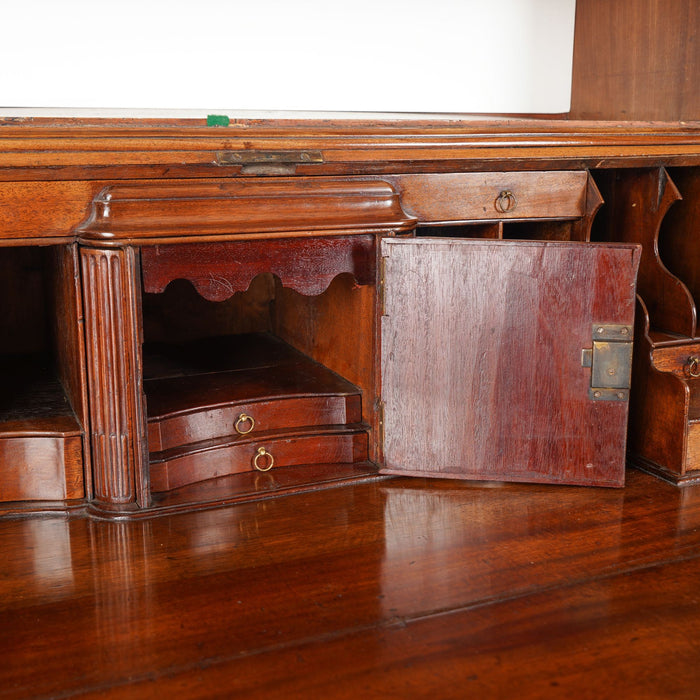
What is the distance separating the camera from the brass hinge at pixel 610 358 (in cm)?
225

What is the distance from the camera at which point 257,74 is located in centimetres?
303

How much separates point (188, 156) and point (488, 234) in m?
0.92

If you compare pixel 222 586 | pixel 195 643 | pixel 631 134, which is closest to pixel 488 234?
pixel 631 134

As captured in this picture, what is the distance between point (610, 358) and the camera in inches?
89.0

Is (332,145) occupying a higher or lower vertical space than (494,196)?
higher

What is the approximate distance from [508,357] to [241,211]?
2.57 feet

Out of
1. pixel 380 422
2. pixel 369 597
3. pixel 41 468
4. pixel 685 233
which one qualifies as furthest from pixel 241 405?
pixel 685 233

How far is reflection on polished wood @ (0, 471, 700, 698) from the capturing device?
1.51m

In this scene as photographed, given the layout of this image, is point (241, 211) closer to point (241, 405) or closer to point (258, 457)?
point (241, 405)

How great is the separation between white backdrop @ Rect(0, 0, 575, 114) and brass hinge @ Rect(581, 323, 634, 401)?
1356mm

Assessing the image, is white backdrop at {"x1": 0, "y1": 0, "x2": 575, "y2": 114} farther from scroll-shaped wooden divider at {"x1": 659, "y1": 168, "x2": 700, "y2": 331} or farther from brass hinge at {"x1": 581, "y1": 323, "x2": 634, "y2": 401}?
brass hinge at {"x1": 581, "y1": 323, "x2": 634, "y2": 401}

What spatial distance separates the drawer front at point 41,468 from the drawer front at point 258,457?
0.63 ft

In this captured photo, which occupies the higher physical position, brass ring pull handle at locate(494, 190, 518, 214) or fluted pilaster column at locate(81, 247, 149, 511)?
brass ring pull handle at locate(494, 190, 518, 214)

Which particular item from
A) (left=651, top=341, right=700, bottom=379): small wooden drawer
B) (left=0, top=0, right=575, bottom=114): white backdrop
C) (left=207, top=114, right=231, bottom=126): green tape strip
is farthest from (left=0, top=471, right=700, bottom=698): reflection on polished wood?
(left=0, top=0, right=575, bottom=114): white backdrop
